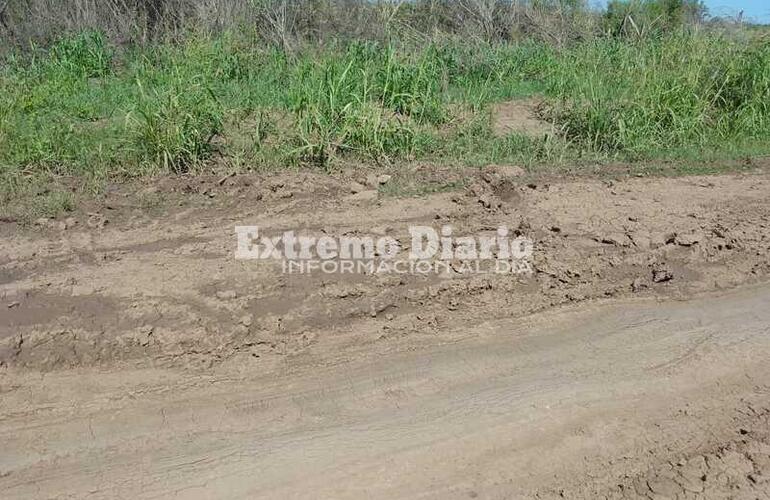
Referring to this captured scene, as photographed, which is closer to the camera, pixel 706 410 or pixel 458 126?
pixel 706 410

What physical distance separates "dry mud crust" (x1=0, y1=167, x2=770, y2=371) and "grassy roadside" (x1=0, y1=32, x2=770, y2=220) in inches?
25.6

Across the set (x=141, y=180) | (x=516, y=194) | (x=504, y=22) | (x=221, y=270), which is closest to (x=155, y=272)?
(x=221, y=270)

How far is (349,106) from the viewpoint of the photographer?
5719 millimetres

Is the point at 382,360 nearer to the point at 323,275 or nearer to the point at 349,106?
the point at 323,275

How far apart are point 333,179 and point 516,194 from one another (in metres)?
1.46

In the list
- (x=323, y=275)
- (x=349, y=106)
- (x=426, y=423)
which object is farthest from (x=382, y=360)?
(x=349, y=106)

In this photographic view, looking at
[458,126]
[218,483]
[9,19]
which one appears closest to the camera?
[218,483]

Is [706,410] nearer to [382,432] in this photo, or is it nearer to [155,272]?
[382,432]

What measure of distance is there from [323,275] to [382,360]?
0.84 metres

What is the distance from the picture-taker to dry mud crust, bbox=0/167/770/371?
11.1 ft

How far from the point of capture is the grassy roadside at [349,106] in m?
5.37

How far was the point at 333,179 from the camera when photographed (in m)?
5.29

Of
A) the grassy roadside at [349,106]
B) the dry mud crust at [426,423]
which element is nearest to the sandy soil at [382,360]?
the dry mud crust at [426,423]

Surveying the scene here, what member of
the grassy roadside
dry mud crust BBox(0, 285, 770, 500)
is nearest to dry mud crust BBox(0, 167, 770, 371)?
dry mud crust BBox(0, 285, 770, 500)
